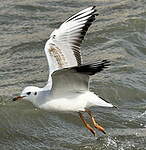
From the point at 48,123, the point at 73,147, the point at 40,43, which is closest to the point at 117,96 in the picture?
the point at 48,123

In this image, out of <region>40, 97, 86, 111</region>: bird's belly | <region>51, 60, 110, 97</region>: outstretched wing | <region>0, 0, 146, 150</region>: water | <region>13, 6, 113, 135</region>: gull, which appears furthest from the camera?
<region>0, 0, 146, 150</region>: water

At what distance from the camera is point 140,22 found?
13.2 meters

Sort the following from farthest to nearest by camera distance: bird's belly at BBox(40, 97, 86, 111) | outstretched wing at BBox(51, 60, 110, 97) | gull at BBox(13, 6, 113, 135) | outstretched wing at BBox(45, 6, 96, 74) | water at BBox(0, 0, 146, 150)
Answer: water at BBox(0, 0, 146, 150) → outstretched wing at BBox(45, 6, 96, 74) → bird's belly at BBox(40, 97, 86, 111) → gull at BBox(13, 6, 113, 135) → outstretched wing at BBox(51, 60, 110, 97)

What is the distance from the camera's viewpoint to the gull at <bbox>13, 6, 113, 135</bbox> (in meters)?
6.64

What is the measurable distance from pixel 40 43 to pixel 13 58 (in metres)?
0.97

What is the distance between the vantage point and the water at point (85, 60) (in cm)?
775

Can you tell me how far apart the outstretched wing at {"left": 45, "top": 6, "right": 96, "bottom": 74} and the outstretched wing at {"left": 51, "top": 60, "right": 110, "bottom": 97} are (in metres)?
0.35

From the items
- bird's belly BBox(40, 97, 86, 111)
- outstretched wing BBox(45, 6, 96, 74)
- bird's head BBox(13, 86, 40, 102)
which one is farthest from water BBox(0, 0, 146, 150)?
A: outstretched wing BBox(45, 6, 96, 74)

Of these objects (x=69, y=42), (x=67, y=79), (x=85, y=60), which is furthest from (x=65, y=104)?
(x=85, y=60)

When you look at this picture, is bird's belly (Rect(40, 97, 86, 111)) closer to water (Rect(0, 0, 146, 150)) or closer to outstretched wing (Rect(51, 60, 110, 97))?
outstretched wing (Rect(51, 60, 110, 97))

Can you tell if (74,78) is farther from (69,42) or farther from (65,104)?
(69,42)

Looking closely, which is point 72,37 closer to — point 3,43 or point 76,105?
point 76,105

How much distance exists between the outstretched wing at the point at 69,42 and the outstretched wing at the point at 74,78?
0.35 m

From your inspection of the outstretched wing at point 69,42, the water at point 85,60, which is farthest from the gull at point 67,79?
the water at point 85,60
